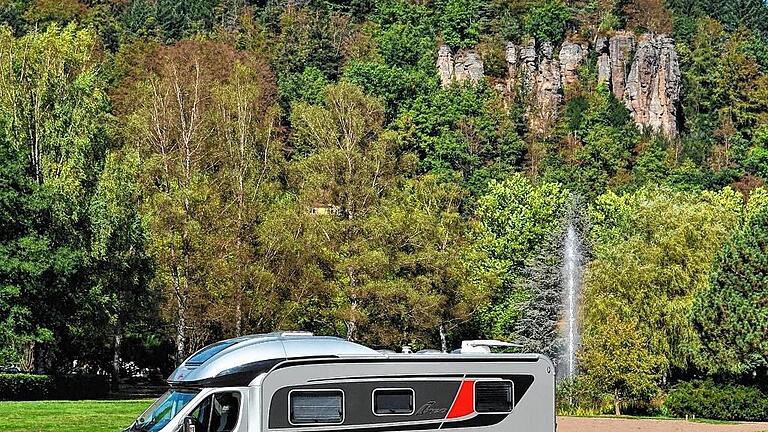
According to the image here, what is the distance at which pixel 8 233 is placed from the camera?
46.0m

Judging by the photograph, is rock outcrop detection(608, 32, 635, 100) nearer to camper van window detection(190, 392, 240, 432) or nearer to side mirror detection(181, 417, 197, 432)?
camper van window detection(190, 392, 240, 432)

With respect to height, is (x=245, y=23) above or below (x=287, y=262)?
above

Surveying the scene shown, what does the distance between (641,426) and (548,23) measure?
132 metres

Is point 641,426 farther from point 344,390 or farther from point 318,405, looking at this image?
point 318,405

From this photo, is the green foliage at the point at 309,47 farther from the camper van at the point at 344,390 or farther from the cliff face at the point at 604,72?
the camper van at the point at 344,390

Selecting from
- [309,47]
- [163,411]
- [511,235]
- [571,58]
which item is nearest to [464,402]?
[163,411]

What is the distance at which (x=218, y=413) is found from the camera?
1549 centimetres

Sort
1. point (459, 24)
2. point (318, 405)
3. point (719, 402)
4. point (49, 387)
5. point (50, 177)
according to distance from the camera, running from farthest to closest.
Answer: point (459, 24) < point (50, 177) < point (49, 387) < point (719, 402) < point (318, 405)

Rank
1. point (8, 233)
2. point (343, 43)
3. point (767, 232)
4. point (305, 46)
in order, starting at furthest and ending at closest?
point (343, 43)
point (305, 46)
point (8, 233)
point (767, 232)

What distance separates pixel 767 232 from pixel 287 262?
80.9 ft

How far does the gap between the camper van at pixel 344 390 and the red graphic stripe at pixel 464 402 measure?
0.05 ft

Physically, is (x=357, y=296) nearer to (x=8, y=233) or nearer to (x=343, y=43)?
(x=8, y=233)

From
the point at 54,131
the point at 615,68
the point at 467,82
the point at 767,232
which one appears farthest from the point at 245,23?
the point at 767,232

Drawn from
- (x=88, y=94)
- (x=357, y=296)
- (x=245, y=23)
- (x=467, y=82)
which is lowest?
(x=357, y=296)
